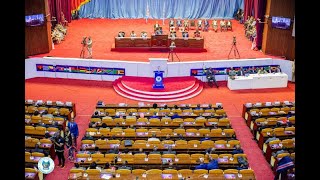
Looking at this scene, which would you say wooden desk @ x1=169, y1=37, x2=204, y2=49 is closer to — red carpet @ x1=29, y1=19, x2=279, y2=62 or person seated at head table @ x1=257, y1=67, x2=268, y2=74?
red carpet @ x1=29, y1=19, x2=279, y2=62

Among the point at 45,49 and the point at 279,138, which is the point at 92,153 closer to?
the point at 279,138

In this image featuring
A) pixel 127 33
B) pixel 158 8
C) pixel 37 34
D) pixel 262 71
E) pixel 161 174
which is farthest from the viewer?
pixel 158 8

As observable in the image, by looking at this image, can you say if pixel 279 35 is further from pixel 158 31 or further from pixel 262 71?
pixel 158 31

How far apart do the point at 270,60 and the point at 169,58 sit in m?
5.80

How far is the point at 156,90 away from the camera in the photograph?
20.5 meters

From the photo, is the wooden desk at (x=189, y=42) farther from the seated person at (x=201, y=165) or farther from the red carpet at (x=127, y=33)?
the seated person at (x=201, y=165)

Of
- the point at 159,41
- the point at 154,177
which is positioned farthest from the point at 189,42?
the point at 154,177

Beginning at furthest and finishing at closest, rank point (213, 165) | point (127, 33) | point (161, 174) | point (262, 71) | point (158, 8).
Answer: point (158, 8) < point (127, 33) < point (262, 71) < point (213, 165) < point (161, 174)

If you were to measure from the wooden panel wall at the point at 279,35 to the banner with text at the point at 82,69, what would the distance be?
9112mm

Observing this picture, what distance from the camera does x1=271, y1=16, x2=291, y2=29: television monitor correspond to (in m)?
22.8

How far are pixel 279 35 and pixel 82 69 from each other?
11.7 m
